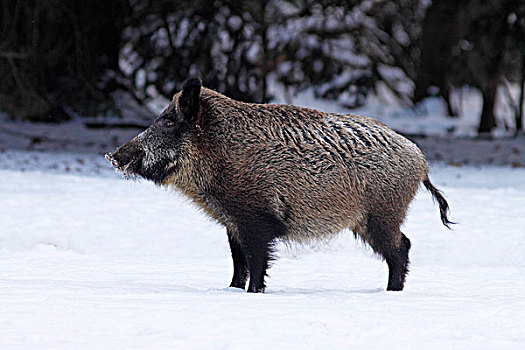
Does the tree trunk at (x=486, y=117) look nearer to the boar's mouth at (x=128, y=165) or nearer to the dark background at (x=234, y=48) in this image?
the dark background at (x=234, y=48)

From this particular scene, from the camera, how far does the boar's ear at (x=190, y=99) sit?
5.98 meters

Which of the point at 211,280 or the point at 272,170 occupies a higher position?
the point at 272,170

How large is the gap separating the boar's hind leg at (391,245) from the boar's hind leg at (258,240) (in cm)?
72

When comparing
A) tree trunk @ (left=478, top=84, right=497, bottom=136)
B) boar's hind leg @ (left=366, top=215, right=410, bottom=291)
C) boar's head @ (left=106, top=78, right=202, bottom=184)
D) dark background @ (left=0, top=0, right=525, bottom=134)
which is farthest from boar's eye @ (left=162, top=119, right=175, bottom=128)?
tree trunk @ (left=478, top=84, right=497, bottom=136)

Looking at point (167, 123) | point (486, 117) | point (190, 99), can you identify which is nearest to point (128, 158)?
point (167, 123)

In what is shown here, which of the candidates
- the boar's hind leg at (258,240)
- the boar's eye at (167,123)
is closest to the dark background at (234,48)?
the boar's eye at (167,123)

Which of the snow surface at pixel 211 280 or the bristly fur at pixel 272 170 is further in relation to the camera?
the bristly fur at pixel 272 170

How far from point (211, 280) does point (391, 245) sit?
158 centimetres

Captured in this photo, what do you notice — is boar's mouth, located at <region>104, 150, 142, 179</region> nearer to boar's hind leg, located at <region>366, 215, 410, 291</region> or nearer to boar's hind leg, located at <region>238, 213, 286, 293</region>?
boar's hind leg, located at <region>238, 213, 286, 293</region>

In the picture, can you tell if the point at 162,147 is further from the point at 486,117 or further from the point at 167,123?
the point at 486,117

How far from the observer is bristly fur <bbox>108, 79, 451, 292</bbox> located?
5.95m

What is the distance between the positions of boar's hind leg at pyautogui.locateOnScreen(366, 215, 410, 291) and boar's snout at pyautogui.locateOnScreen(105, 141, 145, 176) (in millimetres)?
1776

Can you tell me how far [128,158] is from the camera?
6047 mm

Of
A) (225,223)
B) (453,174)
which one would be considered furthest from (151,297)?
(453,174)
